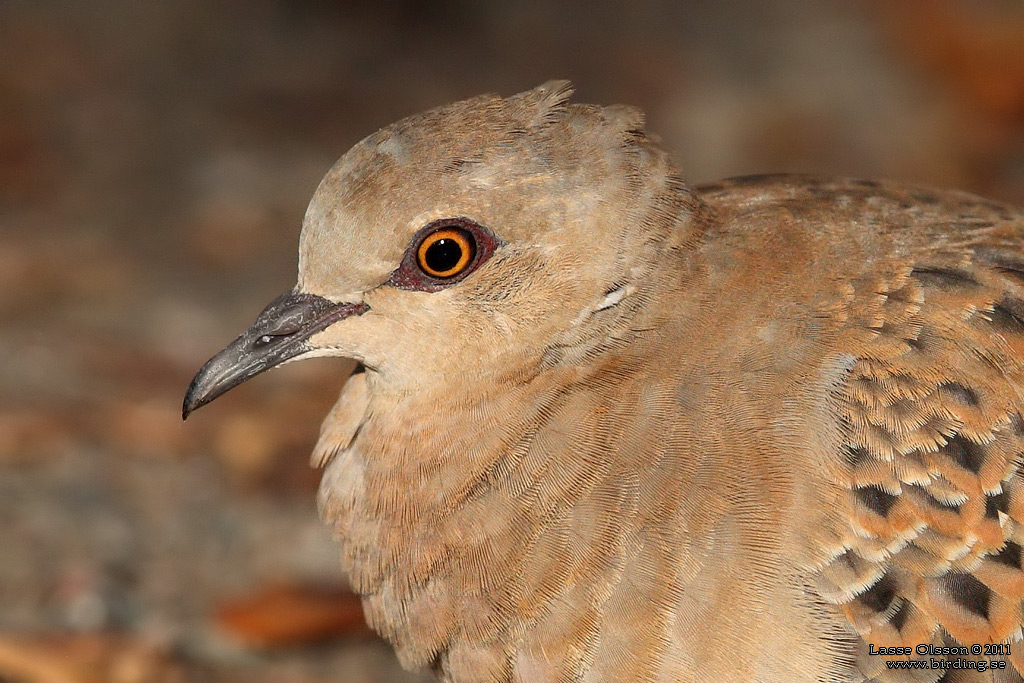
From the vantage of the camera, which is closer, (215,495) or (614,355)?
(614,355)

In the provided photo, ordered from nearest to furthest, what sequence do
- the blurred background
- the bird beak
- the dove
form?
the dove, the bird beak, the blurred background

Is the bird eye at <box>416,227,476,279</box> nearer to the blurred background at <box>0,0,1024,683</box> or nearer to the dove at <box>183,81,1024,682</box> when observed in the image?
the dove at <box>183,81,1024,682</box>

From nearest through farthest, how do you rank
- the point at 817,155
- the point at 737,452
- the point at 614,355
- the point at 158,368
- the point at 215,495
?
the point at 737,452, the point at 614,355, the point at 215,495, the point at 158,368, the point at 817,155

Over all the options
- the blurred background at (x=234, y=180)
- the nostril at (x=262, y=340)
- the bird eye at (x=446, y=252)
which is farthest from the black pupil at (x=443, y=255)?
the blurred background at (x=234, y=180)

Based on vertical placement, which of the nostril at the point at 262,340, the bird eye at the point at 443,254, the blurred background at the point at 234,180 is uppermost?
the bird eye at the point at 443,254

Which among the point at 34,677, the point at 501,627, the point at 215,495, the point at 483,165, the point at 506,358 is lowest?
the point at 215,495

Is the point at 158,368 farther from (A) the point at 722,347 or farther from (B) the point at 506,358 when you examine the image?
(A) the point at 722,347

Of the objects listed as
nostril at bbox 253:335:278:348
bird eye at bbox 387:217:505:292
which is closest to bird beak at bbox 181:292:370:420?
nostril at bbox 253:335:278:348

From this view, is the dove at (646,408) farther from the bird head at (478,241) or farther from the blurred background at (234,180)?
the blurred background at (234,180)

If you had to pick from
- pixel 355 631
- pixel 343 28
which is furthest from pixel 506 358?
pixel 343 28
